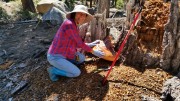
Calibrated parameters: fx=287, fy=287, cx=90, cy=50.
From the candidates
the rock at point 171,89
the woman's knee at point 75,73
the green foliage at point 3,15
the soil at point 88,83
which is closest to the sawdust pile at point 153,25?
the soil at point 88,83

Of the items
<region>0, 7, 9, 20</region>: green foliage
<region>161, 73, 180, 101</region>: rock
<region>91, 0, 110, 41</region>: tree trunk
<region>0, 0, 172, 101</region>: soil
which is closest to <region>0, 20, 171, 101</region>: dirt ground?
<region>0, 0, 172, 101</region>: soil

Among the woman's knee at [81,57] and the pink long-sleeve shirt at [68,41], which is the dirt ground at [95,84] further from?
the pink long-sleeve shirt at [68,41]

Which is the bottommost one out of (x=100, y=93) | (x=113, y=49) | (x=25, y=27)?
(x=25, y=27)

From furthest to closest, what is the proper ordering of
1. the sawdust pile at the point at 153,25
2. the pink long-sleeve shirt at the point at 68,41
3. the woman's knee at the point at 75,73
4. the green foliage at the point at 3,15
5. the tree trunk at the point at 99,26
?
the green foliage at the point at 3,15 → the tree trunk at the point at 99,26 → the sawdust pile at the point at 153,25 → the woman's knee at the point at 75,73 → the pink long-sleeve shirt at the point at 68,41

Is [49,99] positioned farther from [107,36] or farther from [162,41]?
[162,41]

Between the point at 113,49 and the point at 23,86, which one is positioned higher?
the point at 113,49

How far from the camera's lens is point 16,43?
8.98m

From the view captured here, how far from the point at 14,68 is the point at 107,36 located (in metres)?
2.30

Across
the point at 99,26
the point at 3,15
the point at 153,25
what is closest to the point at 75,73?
the point at 99,26

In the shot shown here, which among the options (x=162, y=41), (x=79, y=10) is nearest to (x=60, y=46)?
(x=79, y=10)

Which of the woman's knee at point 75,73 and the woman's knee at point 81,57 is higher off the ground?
the woman's knee at point 81,57

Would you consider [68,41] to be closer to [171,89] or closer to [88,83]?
[88,83]

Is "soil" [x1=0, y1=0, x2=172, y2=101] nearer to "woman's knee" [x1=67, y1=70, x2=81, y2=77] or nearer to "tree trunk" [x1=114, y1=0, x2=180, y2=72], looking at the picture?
"woman's knee" [x1=67, y1=70, x2=81, y2=77]

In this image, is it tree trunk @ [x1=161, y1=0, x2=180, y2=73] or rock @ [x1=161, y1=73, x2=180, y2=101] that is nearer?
rock @ [x1=161, y1=73, x2=180, y2=101]
